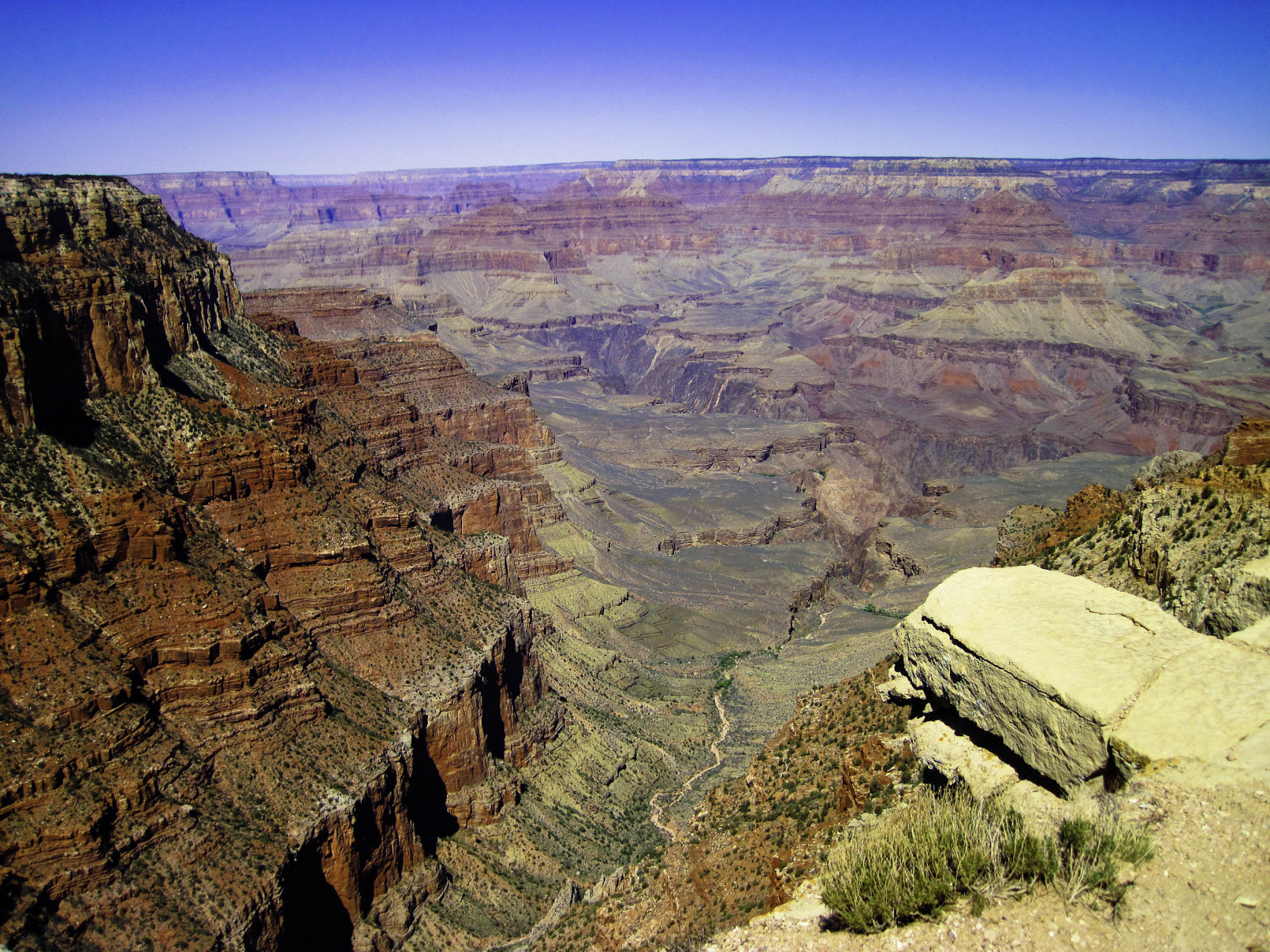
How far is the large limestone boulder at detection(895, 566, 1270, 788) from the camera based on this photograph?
12.7 metres

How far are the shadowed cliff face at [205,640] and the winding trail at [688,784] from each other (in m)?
6.12

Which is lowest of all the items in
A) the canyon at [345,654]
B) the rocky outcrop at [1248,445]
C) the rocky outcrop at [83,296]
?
the canyon at [345,654]

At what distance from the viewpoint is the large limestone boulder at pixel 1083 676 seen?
1266cm

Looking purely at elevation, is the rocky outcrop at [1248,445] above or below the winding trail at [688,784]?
above

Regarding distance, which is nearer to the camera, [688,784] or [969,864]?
[969,864]

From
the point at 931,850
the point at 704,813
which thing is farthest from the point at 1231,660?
the point at 704,813

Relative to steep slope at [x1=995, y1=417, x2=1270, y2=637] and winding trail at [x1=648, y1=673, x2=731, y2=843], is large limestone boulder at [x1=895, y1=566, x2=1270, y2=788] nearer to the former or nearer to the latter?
steep slope at [x1=995, y1=417, x2=1270, y2=637]

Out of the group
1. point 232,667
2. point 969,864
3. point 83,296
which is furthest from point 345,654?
point 969,864

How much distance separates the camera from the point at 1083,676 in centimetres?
1388

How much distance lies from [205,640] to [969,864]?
2342 cm

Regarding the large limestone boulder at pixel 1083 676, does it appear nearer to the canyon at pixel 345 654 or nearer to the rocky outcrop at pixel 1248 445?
the canyon at pixel 345 654

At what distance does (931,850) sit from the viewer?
12719 mm

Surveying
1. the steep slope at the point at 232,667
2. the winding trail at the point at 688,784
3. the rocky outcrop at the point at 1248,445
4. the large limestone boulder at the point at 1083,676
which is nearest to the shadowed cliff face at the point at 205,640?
the steep slope at the point at 232,667

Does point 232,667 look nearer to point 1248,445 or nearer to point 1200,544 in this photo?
point 1200,544
